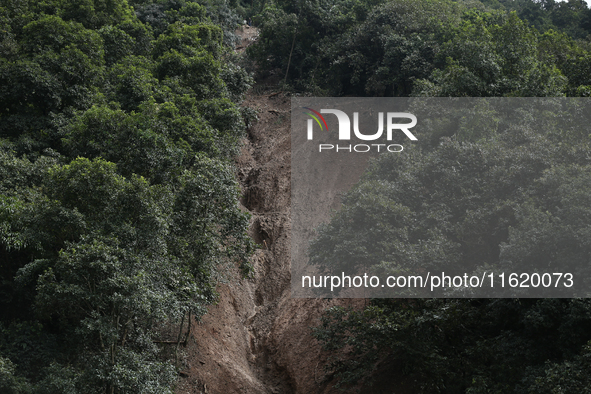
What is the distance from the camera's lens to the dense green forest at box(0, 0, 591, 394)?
13.1m

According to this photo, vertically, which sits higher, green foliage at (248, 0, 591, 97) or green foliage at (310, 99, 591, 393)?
green foliage at (248, 0, 591, 97)

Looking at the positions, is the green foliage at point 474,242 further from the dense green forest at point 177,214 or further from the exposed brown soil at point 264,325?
the exposed brown soil at point 264,325

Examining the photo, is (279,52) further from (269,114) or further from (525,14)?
(525,14)

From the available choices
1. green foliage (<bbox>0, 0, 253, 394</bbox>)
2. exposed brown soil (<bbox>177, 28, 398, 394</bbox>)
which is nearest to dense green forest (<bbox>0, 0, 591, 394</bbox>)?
green foliage (<bbox>0, 0, 253, 394</bbox>)

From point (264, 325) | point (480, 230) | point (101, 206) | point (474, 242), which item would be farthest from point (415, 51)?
point (101, 206)

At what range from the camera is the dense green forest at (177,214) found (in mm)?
13133

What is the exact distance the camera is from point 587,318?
509 inches

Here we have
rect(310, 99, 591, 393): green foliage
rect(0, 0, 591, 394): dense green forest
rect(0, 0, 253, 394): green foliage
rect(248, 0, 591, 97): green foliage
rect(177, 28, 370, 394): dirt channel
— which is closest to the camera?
rect(0, 0, 253, 394): green foliage

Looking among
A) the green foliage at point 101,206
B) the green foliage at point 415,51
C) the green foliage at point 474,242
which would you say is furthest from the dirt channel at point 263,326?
the green foliage at point 415,51

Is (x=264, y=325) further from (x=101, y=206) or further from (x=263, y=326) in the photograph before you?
(x=101, y=206)

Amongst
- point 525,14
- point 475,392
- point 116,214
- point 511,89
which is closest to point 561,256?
point 475,392

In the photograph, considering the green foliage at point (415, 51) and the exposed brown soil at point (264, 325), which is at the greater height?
the green foliage at point (415, 51)

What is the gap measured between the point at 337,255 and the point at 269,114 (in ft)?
63.1

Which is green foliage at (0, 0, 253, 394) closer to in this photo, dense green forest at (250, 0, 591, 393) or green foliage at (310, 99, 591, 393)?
dense green forest at (250, 0, 591, 393)
